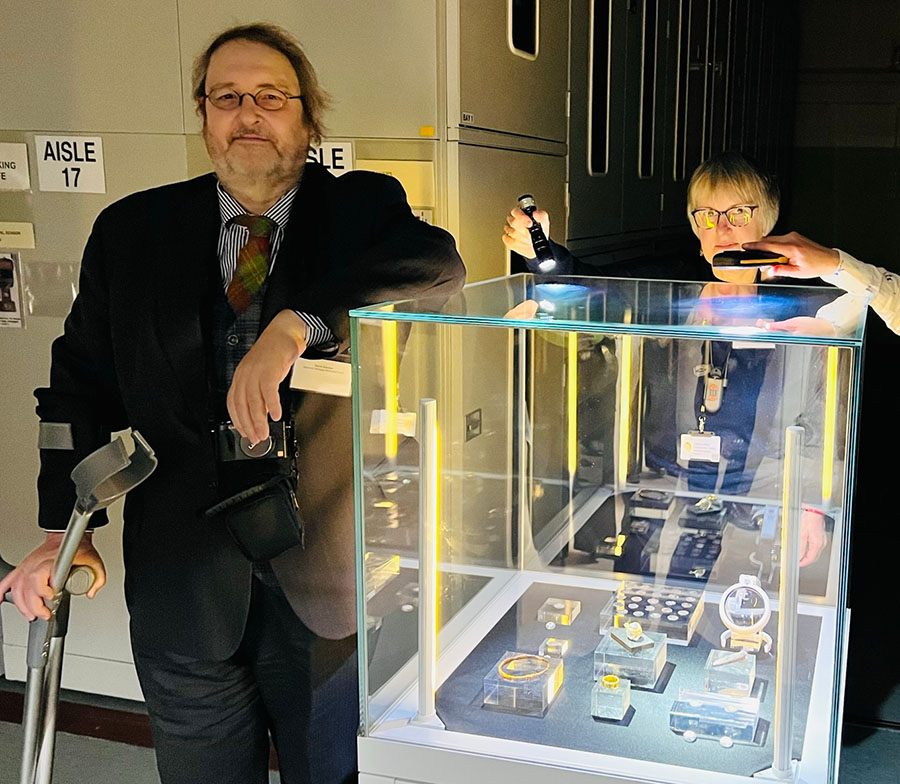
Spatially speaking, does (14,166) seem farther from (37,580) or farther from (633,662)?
(633,662)

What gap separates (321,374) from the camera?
1637 millimetres

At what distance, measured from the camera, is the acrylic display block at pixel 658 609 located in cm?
136

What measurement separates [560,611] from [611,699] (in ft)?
0.74

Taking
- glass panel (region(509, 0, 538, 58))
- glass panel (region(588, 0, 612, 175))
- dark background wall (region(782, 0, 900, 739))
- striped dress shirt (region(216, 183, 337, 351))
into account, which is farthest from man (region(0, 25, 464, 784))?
dark background wall (region(782, 0, 900, 739))

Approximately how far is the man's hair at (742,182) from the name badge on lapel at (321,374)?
1.13 metres

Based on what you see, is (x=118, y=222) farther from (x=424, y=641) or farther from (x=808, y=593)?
(x=808, y=593)

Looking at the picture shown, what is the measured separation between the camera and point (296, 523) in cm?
166

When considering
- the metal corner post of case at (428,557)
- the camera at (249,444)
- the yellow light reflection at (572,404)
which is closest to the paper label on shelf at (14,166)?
the camera at (249,444)

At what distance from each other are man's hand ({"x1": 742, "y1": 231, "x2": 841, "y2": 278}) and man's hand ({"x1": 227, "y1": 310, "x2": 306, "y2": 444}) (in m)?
0.75

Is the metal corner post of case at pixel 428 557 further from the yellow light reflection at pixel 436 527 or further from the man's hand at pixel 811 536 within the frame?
the man's hand at pixel 811 536

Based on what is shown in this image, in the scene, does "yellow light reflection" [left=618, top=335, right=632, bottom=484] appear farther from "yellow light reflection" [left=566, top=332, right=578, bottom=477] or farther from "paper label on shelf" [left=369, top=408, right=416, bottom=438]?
"paper label on shelf" [left=369, top=408, right=416, bottom=438]

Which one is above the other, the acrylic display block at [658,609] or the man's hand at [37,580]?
the acrylic display block at [658,609]

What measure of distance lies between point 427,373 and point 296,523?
1.57 feet

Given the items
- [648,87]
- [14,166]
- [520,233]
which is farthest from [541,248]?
[648,87]
